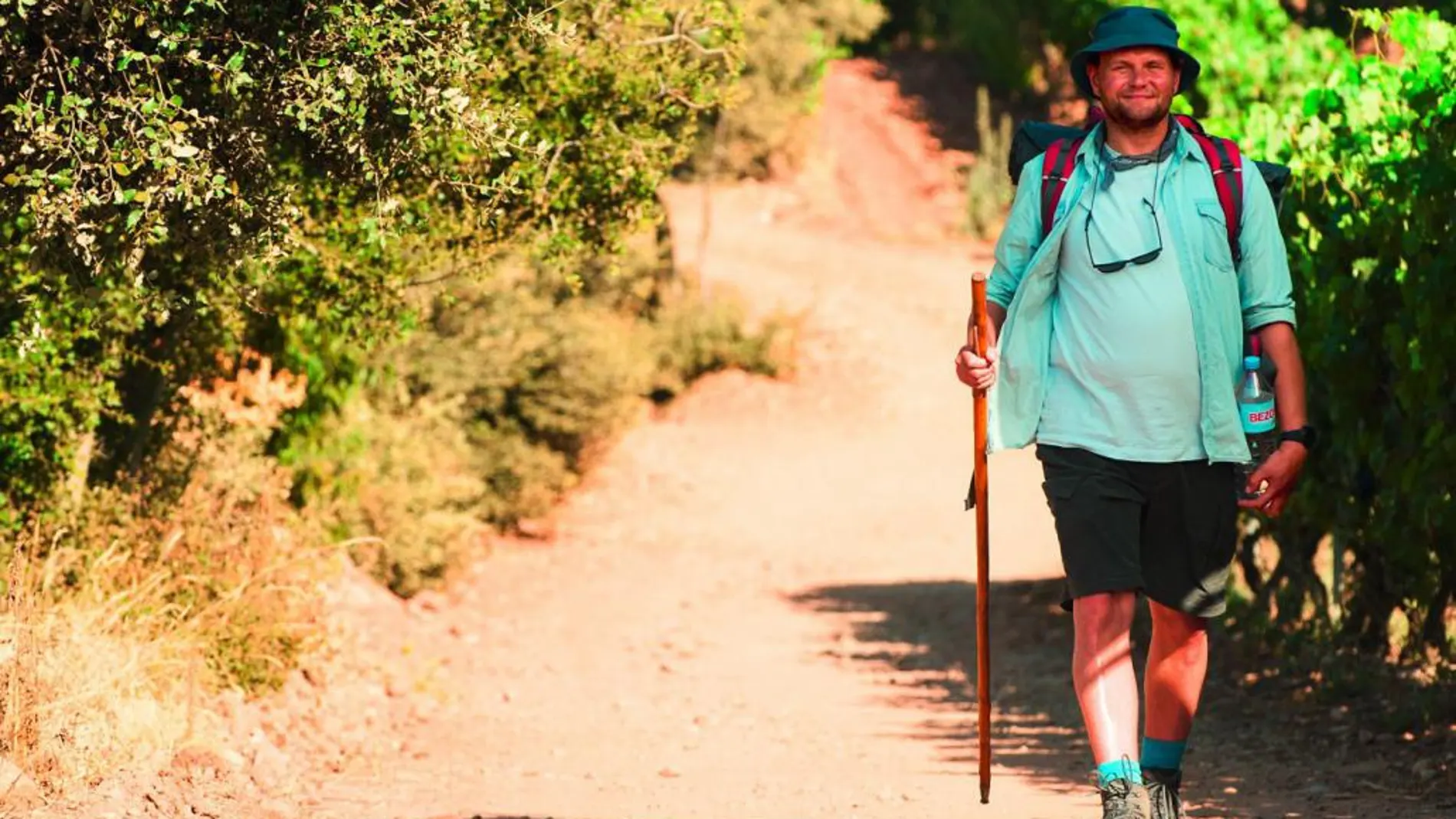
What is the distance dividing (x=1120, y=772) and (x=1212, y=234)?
1.33 meters

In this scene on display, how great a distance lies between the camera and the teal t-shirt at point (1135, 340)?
4.97m

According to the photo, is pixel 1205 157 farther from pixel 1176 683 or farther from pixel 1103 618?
pixel 1176 683

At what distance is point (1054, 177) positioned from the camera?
5.09 metres

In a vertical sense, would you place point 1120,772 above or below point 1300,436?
below

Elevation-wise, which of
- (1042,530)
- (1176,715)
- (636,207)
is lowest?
(1042,530)

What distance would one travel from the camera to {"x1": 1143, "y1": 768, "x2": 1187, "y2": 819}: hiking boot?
5.15m

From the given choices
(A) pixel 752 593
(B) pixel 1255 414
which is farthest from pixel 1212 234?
(A) pixel 752 593

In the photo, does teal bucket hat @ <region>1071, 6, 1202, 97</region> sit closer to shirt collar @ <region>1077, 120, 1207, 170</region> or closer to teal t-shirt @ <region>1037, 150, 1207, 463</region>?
shirt collar @ <region>1077, 120, 1207, 170</region>

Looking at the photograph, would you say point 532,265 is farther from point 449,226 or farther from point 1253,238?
point 1253,238

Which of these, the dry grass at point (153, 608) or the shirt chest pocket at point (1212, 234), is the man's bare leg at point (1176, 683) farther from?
the dry grass at point (153, 608)

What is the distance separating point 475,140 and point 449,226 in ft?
5.82

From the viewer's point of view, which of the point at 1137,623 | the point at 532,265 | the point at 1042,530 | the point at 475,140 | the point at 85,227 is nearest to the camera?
the point at 85,227

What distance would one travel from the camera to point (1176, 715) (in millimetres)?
5215

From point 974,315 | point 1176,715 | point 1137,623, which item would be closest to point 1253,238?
point 974,315
